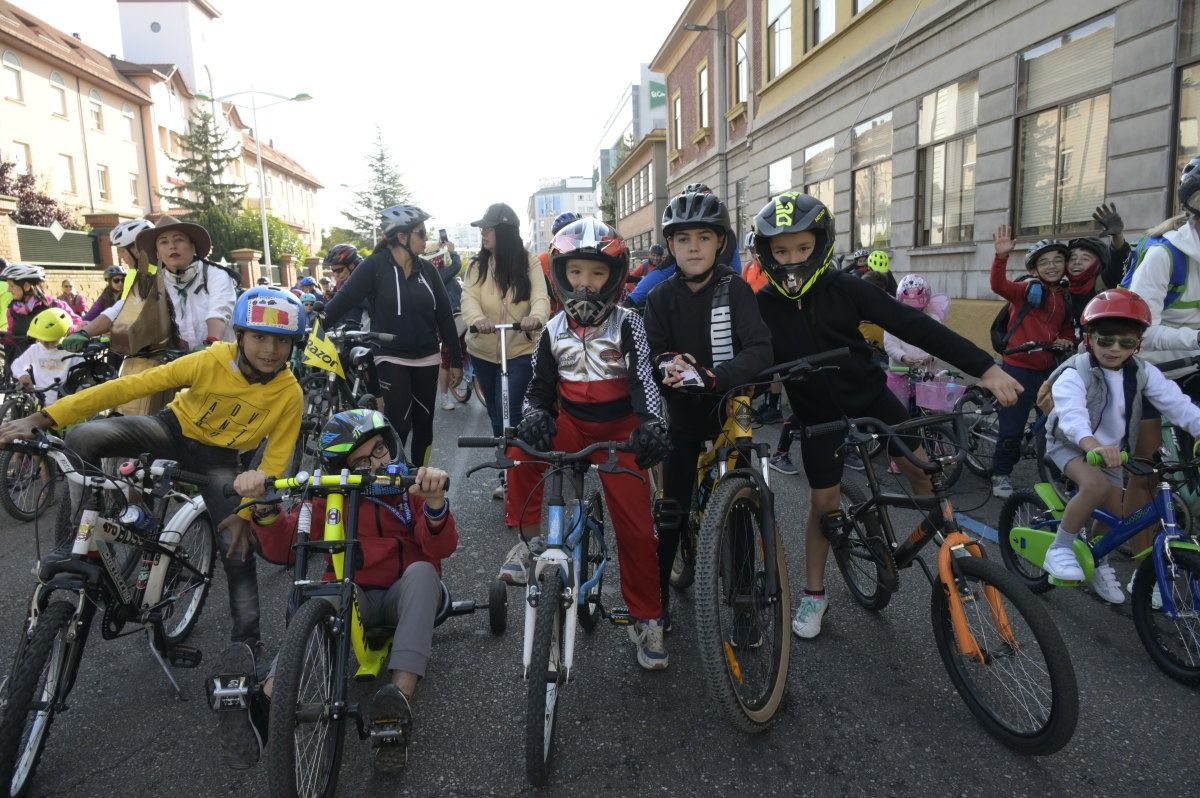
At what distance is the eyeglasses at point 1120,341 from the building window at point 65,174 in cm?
4348

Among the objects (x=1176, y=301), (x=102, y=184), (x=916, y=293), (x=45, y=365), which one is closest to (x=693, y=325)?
Answer: (x=1176, y=301)

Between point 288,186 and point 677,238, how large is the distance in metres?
77.1

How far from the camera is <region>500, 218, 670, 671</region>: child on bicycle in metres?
3.29

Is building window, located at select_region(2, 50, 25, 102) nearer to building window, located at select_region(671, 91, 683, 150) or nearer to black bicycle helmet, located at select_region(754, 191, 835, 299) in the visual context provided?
building window, located at select_region(671, 91, 683, 150)

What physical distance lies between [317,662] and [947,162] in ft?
42.2

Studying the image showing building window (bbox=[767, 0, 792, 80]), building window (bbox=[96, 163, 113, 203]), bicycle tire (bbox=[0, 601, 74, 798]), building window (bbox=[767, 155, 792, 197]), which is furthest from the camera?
building window (bbox=[96, 163, 113, 203])

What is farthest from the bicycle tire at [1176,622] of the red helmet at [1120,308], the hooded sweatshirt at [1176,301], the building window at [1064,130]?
the building window at [1064,130]

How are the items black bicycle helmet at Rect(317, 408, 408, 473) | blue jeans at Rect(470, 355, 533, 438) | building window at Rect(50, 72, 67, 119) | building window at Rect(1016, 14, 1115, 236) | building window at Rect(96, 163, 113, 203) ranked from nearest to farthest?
black bicycle helmet at Rect(317, 408, 408, 473)
blue jeans at Rect(470, 355, 533, 438)
building window at Rect(1016, 14, 1115, 236)
building window at Rect(50, 72, 67, 119)
building window at Rect(96, 163, 113, 203)

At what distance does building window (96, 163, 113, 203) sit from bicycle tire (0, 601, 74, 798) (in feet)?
149

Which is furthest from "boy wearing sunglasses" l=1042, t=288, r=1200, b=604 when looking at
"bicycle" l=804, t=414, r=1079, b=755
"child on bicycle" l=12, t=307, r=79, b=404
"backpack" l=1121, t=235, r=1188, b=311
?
"child on bicycle" l=12, t=307, r=79, b=404

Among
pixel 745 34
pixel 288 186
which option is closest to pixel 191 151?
pixel 288 186

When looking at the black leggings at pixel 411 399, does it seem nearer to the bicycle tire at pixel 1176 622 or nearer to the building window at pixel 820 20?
the bicycle tire at pixel 1176 622

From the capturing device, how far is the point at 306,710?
7.74 feet

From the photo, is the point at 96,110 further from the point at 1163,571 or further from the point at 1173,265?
the point at 1163,571
